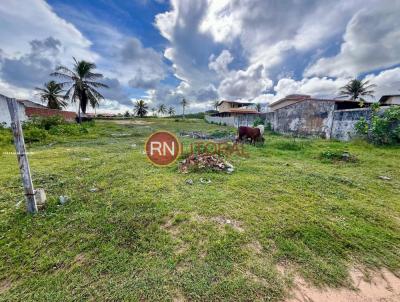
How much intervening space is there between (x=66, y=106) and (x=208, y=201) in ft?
94.0

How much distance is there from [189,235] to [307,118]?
11.4m

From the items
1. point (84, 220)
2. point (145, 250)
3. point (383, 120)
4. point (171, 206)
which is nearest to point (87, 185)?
point (84, 220)

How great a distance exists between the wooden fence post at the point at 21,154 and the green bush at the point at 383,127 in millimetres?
10712

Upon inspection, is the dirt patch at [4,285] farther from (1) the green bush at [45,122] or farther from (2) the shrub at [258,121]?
(2) the shrub at [258,121]

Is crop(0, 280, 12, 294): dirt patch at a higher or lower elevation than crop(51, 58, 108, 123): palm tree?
lower

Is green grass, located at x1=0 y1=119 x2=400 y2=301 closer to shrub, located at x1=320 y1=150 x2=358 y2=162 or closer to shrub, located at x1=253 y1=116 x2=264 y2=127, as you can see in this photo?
shrub, located at x1=320 y1=150 x2=358 y2=162

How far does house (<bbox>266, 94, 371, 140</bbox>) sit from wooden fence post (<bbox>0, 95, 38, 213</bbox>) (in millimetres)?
11007

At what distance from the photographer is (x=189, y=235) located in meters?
2.47

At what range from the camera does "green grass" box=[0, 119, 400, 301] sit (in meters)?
1.82

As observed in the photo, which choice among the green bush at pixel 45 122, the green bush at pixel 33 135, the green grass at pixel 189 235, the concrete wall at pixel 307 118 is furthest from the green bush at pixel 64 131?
the concrete wall at pixel 307 118

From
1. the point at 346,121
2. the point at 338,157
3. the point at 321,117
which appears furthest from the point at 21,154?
the point at 321,117

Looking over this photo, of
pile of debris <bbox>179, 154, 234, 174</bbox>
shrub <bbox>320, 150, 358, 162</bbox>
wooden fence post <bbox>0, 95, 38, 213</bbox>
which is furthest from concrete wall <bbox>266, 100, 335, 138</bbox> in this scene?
wooden fence post <bbox>0, 95, 38, 213</bbox>

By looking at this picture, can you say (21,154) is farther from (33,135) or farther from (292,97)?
(292,97)

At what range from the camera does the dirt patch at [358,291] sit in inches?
69.1
